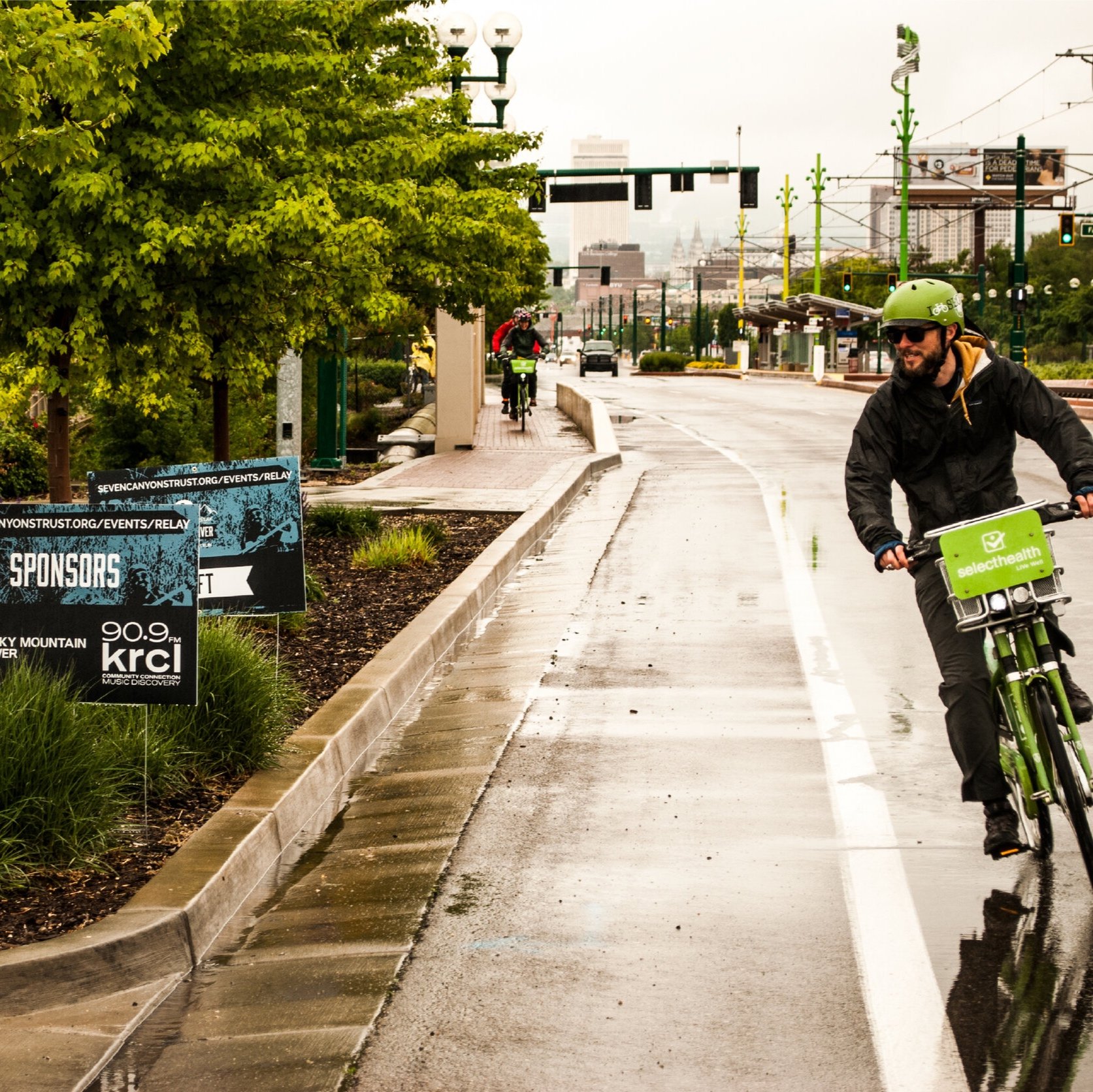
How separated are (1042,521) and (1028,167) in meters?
124

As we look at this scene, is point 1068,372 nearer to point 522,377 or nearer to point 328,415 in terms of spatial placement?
point 522,377

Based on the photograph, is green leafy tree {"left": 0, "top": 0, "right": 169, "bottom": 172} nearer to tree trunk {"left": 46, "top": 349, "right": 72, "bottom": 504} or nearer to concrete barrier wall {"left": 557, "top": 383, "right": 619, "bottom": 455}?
tree trunk {"left": 46, "top": 349, "right": 72, "bottom": 504}

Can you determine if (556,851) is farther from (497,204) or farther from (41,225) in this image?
(497,204)

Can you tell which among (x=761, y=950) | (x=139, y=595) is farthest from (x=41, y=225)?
(x=761, y=950)

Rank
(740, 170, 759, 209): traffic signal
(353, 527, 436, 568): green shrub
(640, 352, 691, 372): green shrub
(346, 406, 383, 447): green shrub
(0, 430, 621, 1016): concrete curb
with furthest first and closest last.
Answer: (640, 352, 691, 372): green shrub < (740, 170, 759, 209): traffic signal < (346, 406, 383, 447): green shrub < (353, 527, 436, 568): green shrub < (0, 430, 621, 1016): concrete curb

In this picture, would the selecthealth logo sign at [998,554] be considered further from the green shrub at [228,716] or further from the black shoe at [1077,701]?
the green shrub at [228,716]

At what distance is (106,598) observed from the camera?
19.8 feet

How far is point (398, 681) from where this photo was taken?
8.76m

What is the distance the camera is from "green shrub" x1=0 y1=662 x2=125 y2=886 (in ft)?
17.9

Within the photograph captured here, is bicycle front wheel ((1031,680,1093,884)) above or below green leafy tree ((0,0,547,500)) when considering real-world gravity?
below

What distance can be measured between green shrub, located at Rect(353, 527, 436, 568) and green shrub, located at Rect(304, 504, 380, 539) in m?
1.14

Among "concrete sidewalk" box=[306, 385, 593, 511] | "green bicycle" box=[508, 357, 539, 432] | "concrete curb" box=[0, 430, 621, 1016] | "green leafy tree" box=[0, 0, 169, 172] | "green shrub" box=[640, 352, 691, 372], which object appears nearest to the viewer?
"concrete curb" box=[0, 430, 621, 1016]

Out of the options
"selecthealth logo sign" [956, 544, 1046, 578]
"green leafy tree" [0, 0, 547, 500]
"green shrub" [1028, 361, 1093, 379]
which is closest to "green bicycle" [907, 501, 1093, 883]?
"selecthealth logo sign" [956, 544, 1046, 578]

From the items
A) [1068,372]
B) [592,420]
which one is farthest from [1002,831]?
[1068,372]
